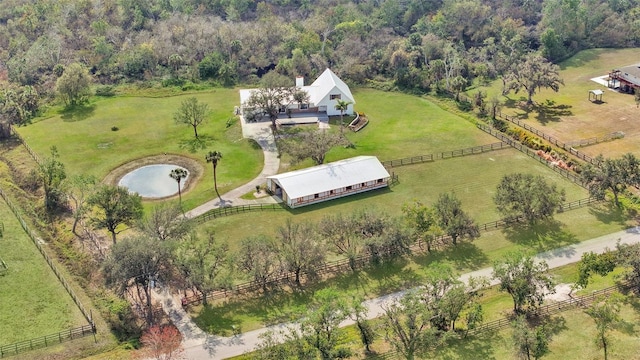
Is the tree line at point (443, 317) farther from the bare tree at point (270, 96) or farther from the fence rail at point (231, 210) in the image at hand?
the bare tree at point (270, 96)

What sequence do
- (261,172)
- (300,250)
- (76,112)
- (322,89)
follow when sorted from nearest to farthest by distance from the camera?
1. (300,250)
2. (261,172)
3. (322,89)
4. (76,112)

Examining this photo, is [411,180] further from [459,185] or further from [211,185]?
[211,185]

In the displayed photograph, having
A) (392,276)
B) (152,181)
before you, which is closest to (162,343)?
(392,276)

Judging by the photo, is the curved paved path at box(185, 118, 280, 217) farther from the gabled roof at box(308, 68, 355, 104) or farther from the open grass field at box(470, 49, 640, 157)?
the open grass field at box(470, 49, 640, 157)

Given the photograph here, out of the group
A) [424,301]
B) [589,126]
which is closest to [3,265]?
[424,301]

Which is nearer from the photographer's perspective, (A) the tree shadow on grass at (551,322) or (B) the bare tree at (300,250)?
(A) the tree shadow on grass at (551,322)

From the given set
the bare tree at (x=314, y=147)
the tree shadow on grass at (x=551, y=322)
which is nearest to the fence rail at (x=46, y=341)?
the bare tree at (x=314, y=147)

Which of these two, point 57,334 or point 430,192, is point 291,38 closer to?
point 430,192
